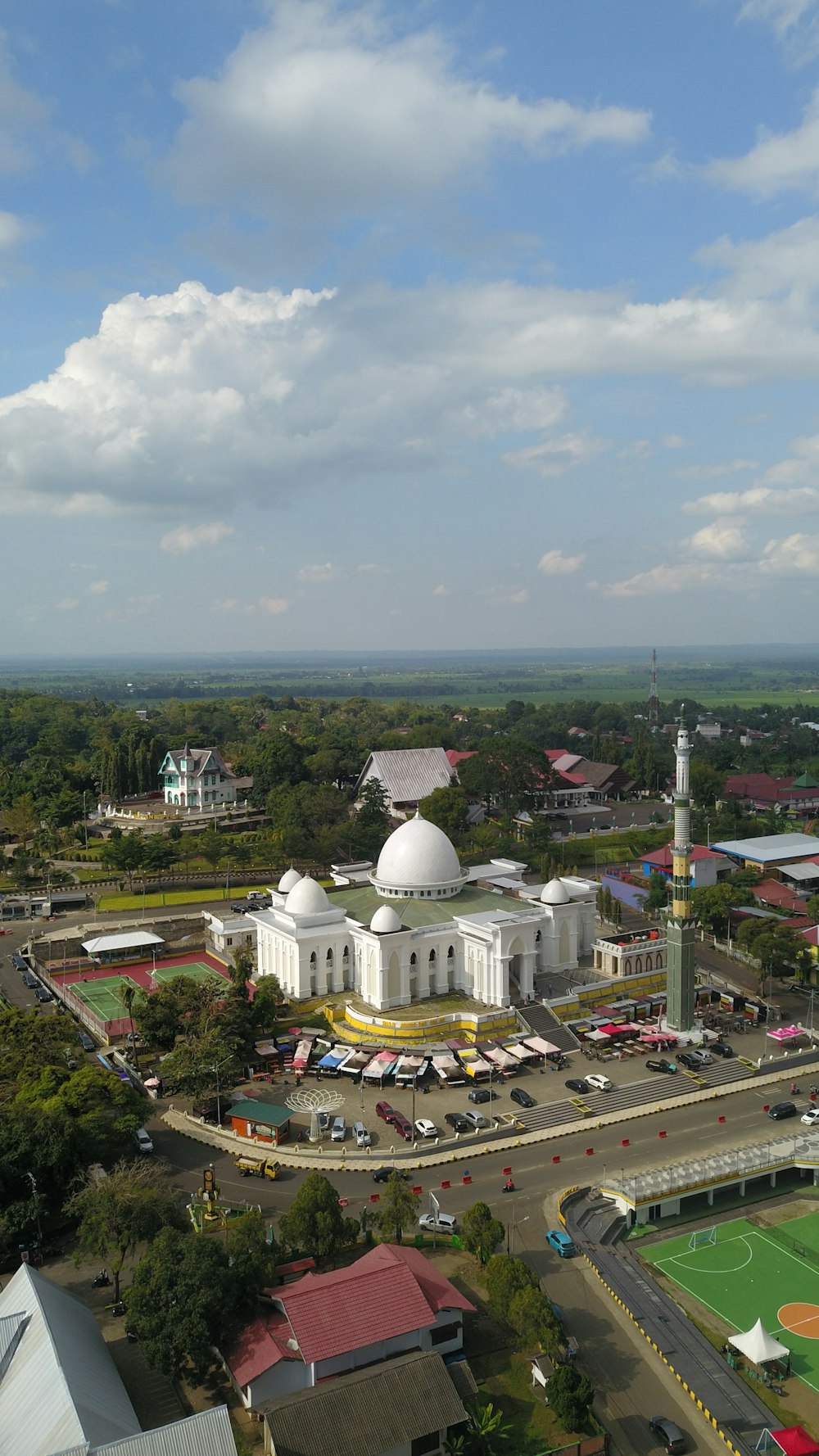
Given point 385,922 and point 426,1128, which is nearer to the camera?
point 426,1128

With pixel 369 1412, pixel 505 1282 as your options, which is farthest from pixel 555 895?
pixel 369 1412

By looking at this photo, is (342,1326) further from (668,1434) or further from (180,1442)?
(668,1434)

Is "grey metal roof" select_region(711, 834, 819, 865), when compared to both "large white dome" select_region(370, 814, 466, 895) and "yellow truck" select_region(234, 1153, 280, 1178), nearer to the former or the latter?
"large white dome" select_region(370, 814, 466, 895)

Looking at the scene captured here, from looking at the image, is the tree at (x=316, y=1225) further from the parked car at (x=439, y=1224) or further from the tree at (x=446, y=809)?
the tree at (x=446, y=809)

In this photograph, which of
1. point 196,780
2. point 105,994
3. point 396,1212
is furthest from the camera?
point 196,780

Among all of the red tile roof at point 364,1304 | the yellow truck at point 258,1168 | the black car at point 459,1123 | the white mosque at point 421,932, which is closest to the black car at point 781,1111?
the black car at point 459,1123

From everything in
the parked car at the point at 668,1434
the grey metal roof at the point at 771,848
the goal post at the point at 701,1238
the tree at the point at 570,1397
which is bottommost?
the goal post at the point at 701,1238

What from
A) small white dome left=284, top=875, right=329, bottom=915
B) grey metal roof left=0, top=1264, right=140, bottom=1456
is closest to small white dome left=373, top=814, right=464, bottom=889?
small white dome left=284, top=875, right=329, bottom=915
